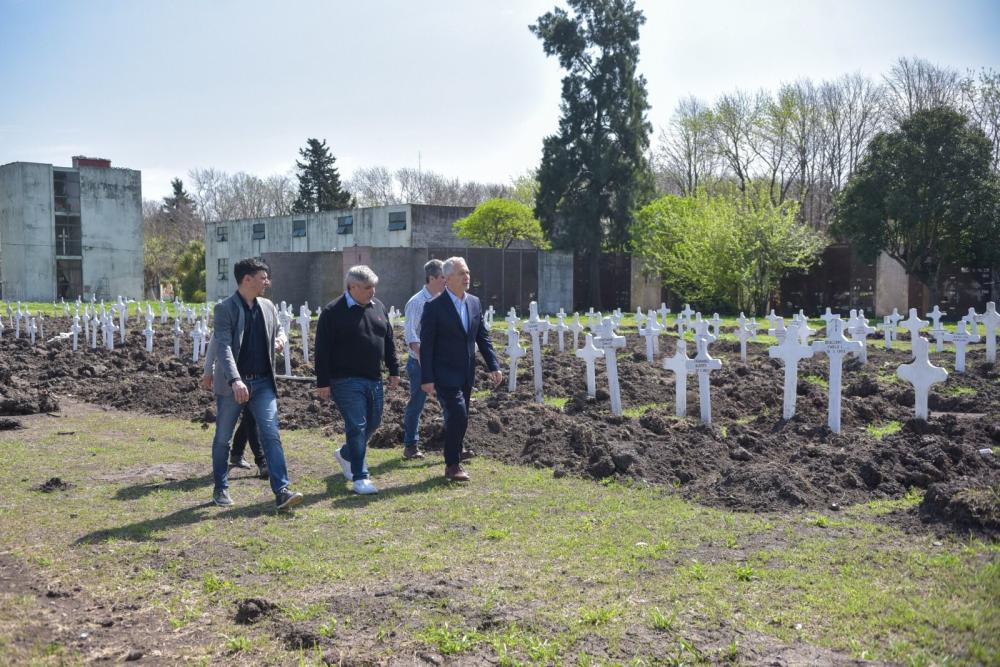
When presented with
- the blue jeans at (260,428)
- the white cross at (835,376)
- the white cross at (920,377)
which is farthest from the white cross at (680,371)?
the blue jeans at (260,428)

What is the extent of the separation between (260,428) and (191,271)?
56091 mm

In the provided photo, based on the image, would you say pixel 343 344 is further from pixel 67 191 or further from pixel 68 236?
pixel 67 191

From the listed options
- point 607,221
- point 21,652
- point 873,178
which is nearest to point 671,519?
point 21,652

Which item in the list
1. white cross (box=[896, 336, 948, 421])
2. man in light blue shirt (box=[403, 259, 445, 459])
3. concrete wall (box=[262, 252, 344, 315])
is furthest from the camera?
concrete wall (box=[262, 252, 344, 315])

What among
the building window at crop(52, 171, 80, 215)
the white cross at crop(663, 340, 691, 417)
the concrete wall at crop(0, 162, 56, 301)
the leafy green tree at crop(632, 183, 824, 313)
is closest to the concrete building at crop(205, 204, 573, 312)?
the leafy green tree at crop(632, 183, 824, 313)

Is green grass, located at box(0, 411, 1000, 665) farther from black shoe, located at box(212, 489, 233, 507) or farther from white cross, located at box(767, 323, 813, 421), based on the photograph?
white cross, located at box(767, 323, 813, 421)

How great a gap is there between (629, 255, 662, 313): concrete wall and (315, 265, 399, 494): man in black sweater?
33.4m

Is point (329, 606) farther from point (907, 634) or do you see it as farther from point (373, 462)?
point (373, 462)

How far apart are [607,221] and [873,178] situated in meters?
11.3

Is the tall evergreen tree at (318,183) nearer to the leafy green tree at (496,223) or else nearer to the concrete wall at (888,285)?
the leafy green tree at (496,223)

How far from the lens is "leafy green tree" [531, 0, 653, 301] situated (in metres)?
38.0

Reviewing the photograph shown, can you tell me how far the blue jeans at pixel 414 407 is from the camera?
27.4 ft

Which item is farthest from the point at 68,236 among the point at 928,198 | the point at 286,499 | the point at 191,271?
the point at 286,499

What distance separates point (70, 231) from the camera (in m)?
51.3
